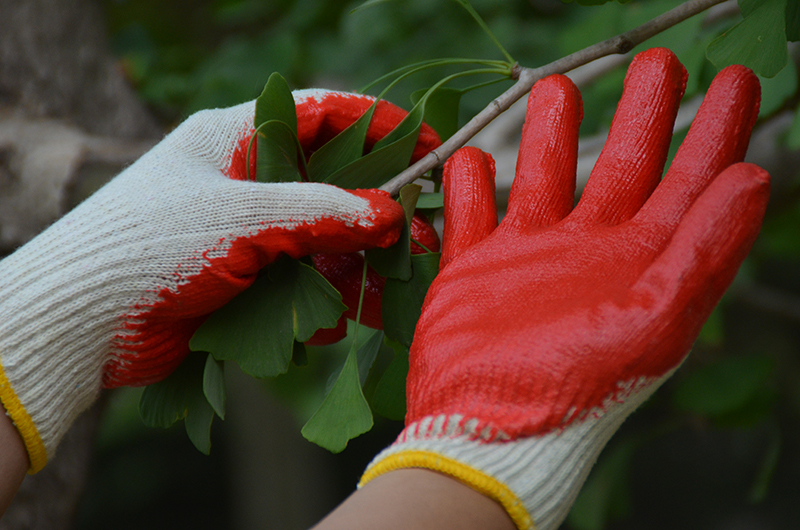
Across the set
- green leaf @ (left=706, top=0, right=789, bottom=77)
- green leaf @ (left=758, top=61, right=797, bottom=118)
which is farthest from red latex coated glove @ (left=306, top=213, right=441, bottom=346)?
green leaf @ (left=758, top=61, right=797, bottom=118)

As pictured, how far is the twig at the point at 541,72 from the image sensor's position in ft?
2.19

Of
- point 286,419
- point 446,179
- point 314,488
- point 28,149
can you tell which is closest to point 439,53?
point 28,149

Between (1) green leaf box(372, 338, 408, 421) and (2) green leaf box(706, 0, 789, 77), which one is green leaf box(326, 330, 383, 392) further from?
(2) green leaf box(706, 0, 789, 77)

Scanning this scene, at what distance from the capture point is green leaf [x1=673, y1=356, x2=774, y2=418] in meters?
1.50

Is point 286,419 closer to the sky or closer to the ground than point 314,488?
closer to the sky

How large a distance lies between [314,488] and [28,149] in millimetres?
1858

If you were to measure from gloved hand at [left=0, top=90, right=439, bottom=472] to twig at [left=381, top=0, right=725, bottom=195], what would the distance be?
66 millimetres

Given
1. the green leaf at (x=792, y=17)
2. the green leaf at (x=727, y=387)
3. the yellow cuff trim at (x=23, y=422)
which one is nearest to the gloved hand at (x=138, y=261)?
the yellow cuff trim at (x=23, y=422)

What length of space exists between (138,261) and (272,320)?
0.48 ft

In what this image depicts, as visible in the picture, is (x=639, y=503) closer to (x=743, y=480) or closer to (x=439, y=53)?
(x=743, y=480)

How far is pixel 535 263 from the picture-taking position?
1.82ft

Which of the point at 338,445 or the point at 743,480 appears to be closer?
the point at 338,445

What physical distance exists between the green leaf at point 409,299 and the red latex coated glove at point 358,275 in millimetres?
62

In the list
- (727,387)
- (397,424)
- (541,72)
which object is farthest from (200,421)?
(397,424)
